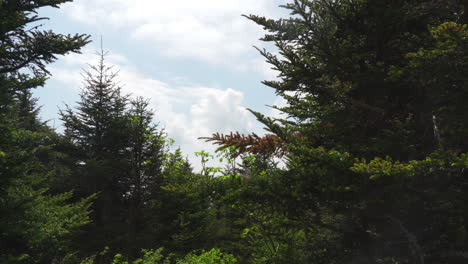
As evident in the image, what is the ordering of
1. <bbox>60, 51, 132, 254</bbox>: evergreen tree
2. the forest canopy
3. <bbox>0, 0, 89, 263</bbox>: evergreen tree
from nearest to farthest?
the forest canopy, <bbox>0, 0, 89, 263</bbox>: evergreen tree, <bbox>60, 51, 132, 254</bbox>: evergreen tree

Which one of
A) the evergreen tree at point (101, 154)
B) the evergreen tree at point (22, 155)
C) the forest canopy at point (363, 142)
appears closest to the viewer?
the forest canopy at point (363, 142)

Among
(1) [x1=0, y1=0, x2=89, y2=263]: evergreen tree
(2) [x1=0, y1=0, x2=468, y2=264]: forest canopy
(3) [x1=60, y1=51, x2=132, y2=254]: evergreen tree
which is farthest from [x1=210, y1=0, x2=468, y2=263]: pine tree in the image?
(3) [x1=60, y1=51, x2=132, y2=254]: evergreen tree

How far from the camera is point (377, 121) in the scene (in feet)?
19.2

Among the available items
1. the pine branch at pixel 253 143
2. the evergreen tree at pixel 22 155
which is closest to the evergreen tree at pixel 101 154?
the evergreen tree at pixel 22 155

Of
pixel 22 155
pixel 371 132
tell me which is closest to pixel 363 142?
pixel 371 132

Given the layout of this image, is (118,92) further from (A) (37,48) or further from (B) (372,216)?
(B) (372,216)

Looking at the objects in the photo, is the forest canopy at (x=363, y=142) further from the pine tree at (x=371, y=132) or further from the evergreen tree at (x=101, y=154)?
the evergreen tree at (x=101, y=154)

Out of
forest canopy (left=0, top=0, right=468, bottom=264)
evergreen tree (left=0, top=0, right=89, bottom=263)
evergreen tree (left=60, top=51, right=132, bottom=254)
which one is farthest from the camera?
evergreen tree (left=60, top=51, right=132, bottom=254)

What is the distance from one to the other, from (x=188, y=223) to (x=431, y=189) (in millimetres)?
11684

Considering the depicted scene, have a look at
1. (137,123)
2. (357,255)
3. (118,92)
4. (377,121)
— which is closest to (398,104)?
(377,121)

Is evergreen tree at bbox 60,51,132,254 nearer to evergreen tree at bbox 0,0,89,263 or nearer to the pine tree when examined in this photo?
evergreen tree at bbox 0,0,89,263

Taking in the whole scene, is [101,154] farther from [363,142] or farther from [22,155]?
[363,142]

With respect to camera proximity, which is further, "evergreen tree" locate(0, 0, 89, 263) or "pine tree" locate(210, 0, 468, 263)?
"evergreen tree" locate(0, 0, 89, 263)

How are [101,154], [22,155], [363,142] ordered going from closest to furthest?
[363,142] < [22,155] < [101,154]
